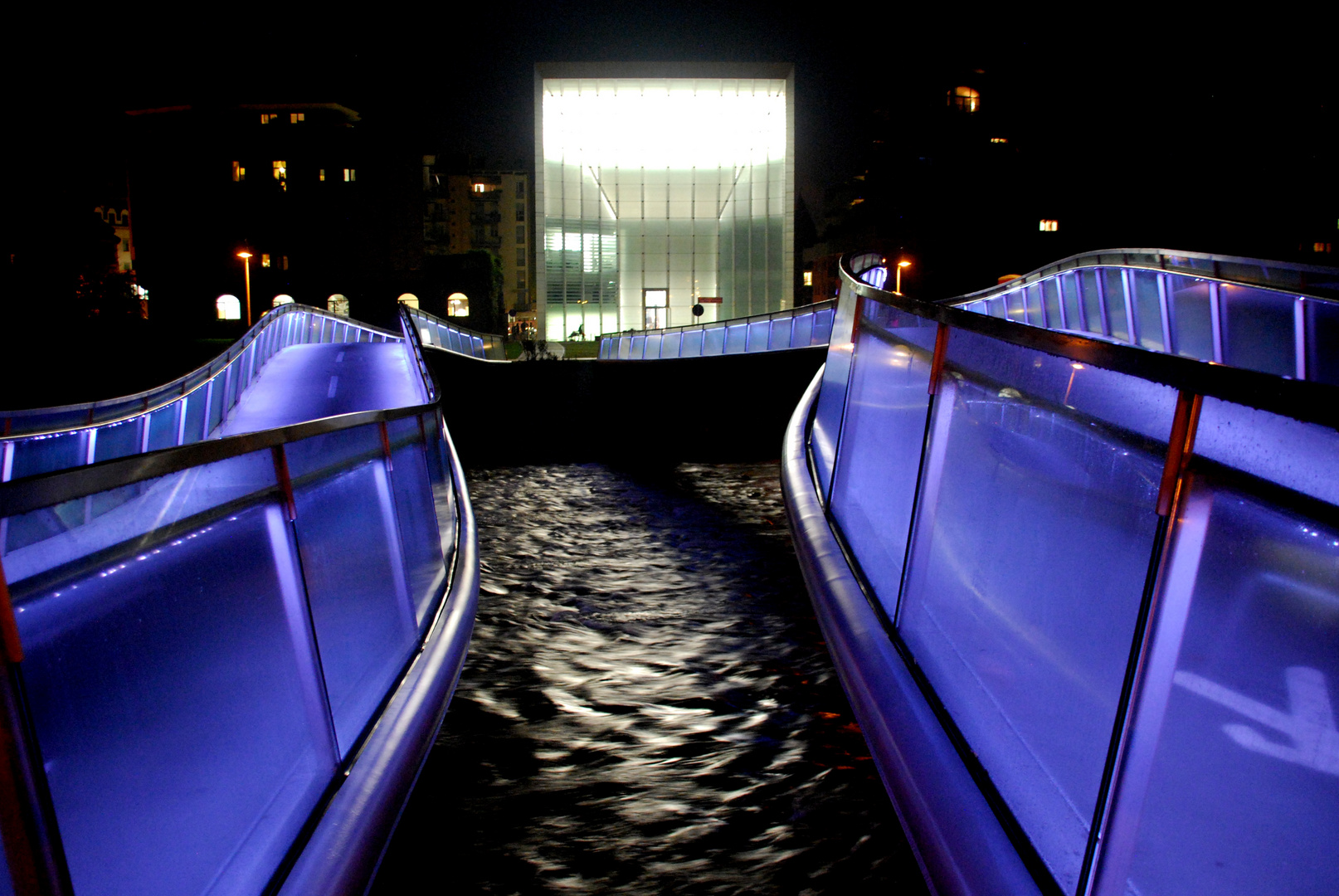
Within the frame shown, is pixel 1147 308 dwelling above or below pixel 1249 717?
below

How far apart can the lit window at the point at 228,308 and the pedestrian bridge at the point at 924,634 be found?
215 feet

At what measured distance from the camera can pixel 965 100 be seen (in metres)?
76.2

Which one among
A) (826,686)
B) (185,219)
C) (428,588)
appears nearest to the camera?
(826,686)

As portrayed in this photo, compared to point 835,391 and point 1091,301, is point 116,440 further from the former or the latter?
point 1091,301

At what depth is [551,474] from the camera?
13172mm

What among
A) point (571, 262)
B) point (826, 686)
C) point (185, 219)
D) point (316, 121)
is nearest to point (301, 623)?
point (826, 686)

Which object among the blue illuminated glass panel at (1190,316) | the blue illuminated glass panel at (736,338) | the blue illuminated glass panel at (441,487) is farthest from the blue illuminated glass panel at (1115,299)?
the blue illuminated glass panel at (736,338)

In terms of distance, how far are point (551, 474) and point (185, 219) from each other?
2578 inches

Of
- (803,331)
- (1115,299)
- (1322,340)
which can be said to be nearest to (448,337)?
(803,331)

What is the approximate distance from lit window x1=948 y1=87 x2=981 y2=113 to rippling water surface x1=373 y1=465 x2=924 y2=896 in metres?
75.7

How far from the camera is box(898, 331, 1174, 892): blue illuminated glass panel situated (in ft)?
8.05

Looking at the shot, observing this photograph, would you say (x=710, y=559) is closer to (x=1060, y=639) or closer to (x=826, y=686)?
(x=826, y=686)

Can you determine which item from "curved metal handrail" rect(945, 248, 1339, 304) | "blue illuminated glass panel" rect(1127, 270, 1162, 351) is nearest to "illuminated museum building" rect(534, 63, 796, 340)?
"curved metal handrail" rect(945, 248, 1339, 304)

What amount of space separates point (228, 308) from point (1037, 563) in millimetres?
69593
